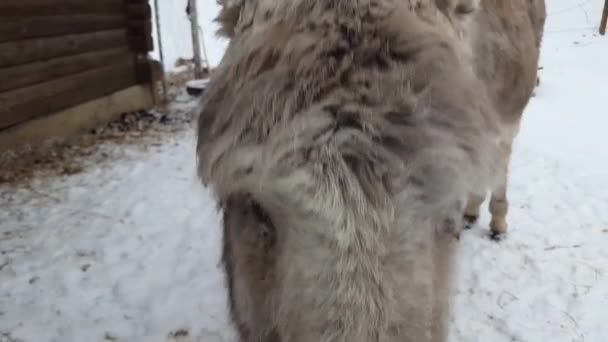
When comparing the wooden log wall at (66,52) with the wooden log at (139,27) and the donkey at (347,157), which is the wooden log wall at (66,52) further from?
the donkey at (347,157)

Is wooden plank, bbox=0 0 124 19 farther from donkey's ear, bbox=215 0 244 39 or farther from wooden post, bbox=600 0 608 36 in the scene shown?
wooden post, bbox=600 0 608 36

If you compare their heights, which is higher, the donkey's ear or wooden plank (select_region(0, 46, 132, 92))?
the donkey's ear

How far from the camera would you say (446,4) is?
1.68 metres

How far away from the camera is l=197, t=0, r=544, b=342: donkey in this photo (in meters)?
1.22

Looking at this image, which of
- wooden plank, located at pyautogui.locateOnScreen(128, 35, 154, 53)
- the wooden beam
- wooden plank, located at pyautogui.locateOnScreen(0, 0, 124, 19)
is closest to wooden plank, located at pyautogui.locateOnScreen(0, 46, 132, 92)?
wooden plank, located at pyautogui.locateOnScreen(128, 35, 154, 53)

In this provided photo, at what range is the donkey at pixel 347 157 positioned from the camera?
1219mm

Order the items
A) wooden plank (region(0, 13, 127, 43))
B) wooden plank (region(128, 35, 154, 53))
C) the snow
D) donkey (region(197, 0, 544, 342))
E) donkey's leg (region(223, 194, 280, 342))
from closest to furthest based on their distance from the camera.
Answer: donkey (region(197, 0, 544, 342)) → donkey's leg (region(223, 194, 280, 342)) → wooden plank (region(0, 13, 127, 43)) → wooden plank (region(128, 35, 154, 53)) → the snow

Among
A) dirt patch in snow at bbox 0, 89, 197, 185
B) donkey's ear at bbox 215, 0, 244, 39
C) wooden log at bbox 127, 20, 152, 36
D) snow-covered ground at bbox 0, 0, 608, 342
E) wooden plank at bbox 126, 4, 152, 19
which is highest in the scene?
wooden plank at bbox 126, 4, 152, 19

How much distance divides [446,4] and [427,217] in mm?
744

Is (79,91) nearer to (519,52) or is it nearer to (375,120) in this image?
(519,52)

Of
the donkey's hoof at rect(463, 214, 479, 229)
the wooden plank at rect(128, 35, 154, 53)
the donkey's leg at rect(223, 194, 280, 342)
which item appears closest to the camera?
the donkey's leg at rect(223, 194, 280, 342)

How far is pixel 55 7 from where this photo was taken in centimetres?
636

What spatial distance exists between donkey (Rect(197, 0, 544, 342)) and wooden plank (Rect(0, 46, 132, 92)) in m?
5.28

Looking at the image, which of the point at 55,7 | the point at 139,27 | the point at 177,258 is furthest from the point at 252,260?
the point at 139,27
